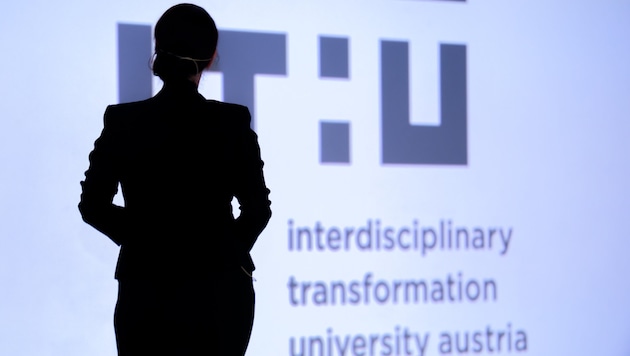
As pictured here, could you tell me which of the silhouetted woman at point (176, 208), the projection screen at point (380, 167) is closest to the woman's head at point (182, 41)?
the silhouetted woman at point (176, 208)

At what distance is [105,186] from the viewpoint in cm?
123

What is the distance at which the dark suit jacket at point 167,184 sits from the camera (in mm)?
1217

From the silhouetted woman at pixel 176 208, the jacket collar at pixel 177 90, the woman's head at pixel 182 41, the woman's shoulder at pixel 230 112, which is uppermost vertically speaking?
the woman's head at pixel 182 41

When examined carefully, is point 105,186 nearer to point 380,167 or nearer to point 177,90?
point 177,90

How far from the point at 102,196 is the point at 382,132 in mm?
1353

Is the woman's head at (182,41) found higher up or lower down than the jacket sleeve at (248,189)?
higher up

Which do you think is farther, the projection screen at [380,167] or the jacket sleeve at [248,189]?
the projection screen at [380,167]

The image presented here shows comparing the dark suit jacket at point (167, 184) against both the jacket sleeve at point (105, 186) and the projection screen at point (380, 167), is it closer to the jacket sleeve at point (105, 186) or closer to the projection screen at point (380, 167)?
the jacket sleeve at point (105, 186)

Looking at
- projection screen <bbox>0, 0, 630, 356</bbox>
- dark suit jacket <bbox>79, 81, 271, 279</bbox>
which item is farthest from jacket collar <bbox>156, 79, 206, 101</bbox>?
projection screen <bbox>0, 0, 630, 356</bbox>

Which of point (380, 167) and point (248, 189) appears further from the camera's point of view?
point (380, 167)

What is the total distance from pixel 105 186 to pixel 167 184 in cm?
10

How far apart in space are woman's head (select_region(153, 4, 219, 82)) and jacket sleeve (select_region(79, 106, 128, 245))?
117 mm

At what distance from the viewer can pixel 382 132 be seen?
247 centimetres

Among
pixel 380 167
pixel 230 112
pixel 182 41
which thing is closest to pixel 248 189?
pixel 230 112
